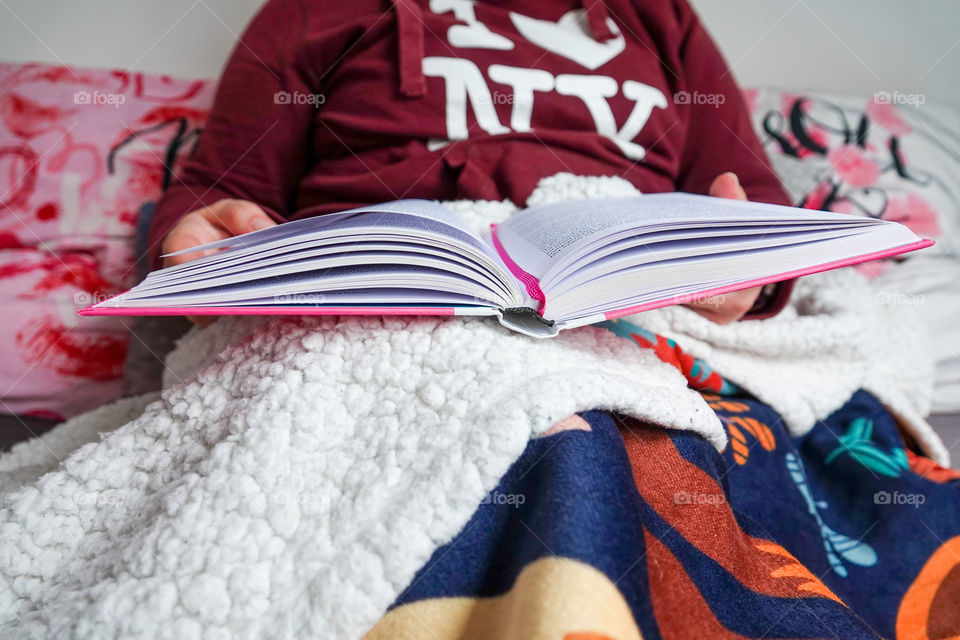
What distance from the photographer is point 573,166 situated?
71cm

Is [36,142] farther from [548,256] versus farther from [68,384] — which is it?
[548,256]

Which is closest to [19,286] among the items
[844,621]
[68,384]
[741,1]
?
[68,384]

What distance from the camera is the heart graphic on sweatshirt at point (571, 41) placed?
2.46 feet

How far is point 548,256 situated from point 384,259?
0.12 m
